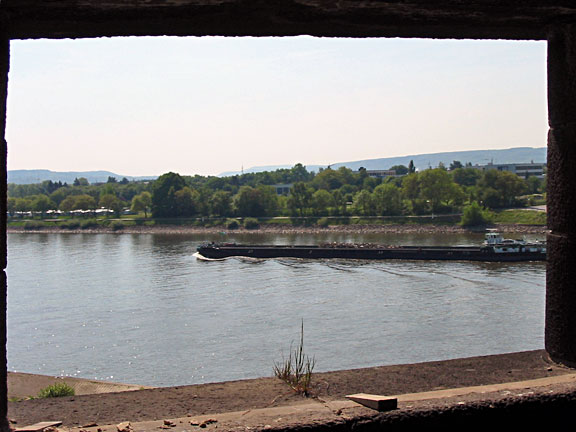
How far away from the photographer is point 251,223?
73.5 m

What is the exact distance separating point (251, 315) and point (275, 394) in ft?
74.9

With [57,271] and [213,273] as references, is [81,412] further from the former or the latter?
[57,271]

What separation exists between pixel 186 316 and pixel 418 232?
43368mm

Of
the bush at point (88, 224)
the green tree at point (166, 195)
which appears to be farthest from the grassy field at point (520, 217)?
the bush at point (88, 224)

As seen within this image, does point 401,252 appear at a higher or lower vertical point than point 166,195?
lower

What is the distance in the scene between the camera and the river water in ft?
61.8

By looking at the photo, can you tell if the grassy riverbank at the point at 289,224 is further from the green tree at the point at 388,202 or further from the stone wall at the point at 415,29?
the stone wall at the point at 415,29

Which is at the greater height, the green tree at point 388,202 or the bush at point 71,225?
the green tree at point 388,202

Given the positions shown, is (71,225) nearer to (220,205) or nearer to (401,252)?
(220,205)

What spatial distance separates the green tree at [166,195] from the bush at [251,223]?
1013cm

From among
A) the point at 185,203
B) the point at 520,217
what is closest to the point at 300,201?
the point at 185,203

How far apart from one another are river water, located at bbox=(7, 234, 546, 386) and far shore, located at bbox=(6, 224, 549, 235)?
2389 centimetres

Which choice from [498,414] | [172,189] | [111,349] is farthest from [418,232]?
[498,414]

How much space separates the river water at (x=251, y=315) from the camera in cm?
1884
